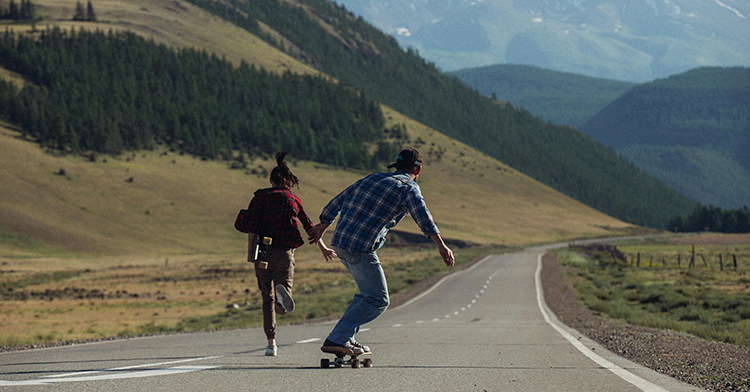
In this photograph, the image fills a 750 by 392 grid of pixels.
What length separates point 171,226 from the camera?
9050 centimetres

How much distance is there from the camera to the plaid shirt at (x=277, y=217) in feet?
26.0

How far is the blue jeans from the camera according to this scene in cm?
659

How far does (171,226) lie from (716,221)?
120m

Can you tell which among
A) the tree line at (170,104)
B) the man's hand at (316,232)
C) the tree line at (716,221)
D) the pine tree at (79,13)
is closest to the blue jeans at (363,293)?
the man's hand at (316,232)

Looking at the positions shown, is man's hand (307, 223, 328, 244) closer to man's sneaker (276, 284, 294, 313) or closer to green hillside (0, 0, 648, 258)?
man's sneaker (276, 284, 294, 313)

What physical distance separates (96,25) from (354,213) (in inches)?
6776

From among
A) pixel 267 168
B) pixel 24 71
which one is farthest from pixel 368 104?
pixel 24 71

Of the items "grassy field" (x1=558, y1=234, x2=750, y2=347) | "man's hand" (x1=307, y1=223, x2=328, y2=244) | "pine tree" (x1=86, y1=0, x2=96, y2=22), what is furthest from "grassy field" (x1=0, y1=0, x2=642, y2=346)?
"grassy field" (x1=558, y1=234, x2=750, y2=347)

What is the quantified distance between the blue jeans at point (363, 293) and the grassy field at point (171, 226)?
10.2 m

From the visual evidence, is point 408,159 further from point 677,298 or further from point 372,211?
point 677,298

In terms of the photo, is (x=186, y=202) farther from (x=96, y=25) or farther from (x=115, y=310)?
(x=96, y=25)

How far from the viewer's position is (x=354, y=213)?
6.59m

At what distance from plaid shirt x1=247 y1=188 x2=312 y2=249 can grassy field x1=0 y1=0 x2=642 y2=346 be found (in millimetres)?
8869

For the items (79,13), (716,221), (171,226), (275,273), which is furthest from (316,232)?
(79,13)
